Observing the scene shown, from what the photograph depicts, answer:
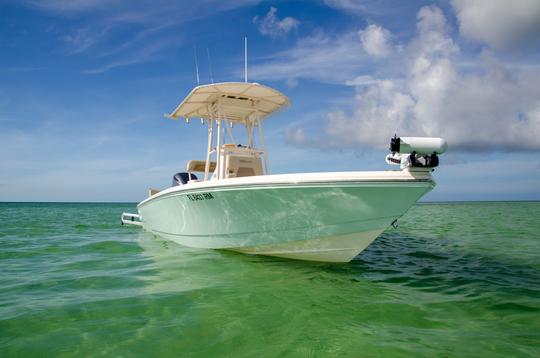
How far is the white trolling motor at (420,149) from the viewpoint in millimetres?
4500

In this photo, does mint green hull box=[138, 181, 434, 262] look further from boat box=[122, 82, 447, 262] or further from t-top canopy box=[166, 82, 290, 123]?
t-top canopy box=[166, 82, 290, 123]

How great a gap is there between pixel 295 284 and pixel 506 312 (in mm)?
2401

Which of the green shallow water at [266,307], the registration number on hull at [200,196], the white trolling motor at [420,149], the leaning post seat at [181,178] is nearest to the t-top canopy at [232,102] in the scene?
the leaning post seat at [181,178]

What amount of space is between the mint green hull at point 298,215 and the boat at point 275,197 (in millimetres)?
14

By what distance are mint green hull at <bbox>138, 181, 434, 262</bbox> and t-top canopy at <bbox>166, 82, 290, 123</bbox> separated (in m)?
2.16

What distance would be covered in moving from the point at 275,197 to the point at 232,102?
335cm

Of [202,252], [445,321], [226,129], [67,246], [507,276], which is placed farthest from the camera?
[67,246]

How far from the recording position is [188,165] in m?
9.13

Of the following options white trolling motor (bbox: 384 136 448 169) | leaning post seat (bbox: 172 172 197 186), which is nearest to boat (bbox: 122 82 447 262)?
white trolling motor (bbox: 384 136 448 169)

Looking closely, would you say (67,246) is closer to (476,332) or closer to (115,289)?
(115,289)

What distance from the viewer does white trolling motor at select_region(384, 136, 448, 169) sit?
4.50m

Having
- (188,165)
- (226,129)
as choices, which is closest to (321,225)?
(226,129)

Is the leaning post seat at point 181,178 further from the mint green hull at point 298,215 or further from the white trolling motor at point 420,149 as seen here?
the white trolling motor at point 420,149

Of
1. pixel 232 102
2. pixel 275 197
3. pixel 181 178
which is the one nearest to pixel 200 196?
pixel 275 197
